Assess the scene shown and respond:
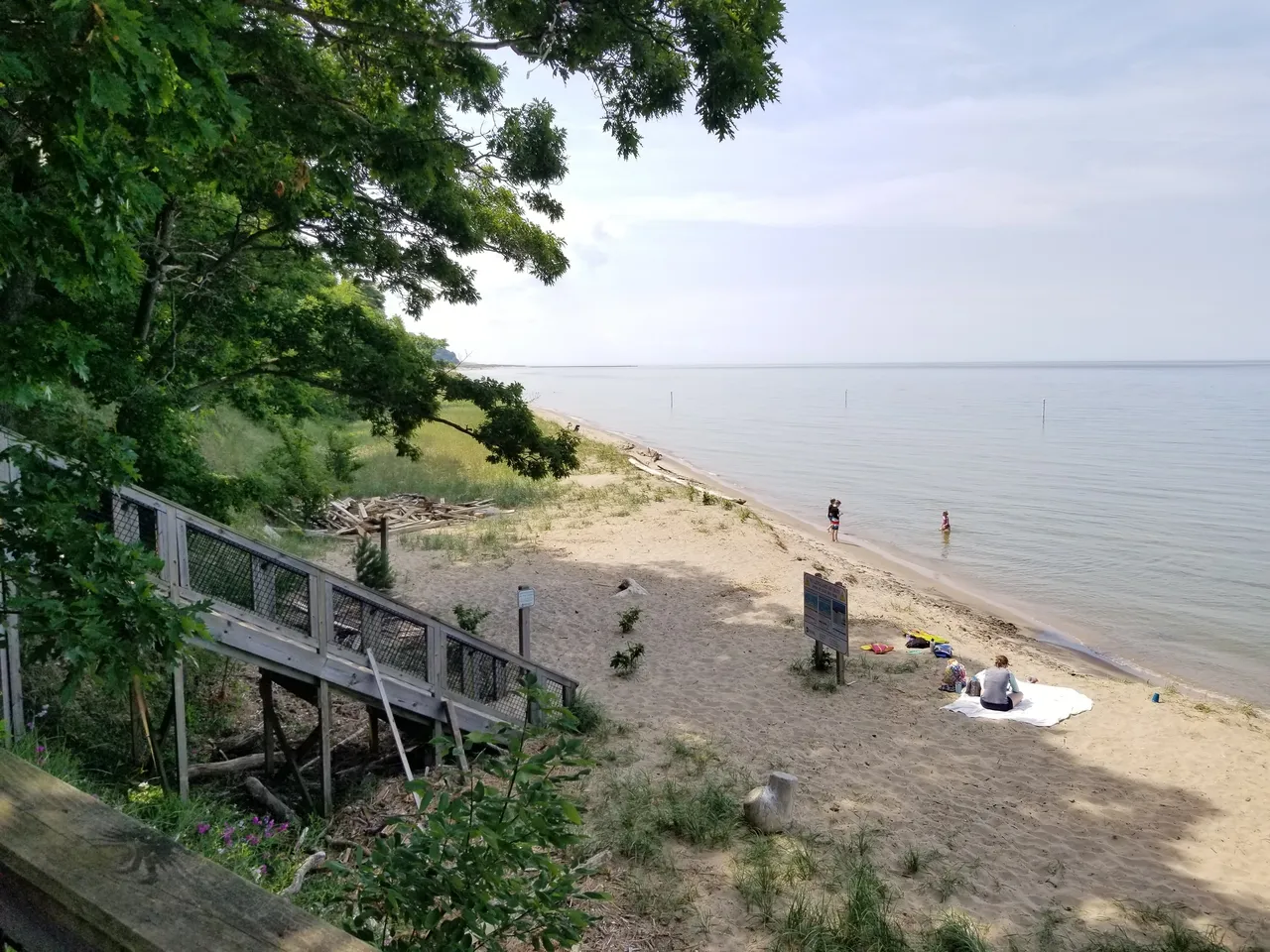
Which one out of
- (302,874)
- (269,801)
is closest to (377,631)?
(269,801)

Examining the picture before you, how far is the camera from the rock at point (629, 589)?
18.5m

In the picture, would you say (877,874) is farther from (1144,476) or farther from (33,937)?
(1144,476)

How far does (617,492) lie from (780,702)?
1977cm

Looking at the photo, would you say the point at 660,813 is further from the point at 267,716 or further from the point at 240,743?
the point at 240,743

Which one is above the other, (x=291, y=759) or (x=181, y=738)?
(x=181, y=738)

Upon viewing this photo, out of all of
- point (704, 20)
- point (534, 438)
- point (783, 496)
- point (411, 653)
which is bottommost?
point (783, 496)

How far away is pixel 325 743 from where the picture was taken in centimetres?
848

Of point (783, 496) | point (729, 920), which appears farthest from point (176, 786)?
point (783, 496)

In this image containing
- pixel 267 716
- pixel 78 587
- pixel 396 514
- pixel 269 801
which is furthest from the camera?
pixel 396 514

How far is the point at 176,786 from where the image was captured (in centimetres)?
805

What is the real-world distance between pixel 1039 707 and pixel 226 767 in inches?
416

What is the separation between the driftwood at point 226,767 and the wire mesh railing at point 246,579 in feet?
6.24

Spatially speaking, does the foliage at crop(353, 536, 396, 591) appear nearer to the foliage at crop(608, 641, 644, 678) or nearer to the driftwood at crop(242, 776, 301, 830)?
the foliage at crop(608, 641, 644, 678)

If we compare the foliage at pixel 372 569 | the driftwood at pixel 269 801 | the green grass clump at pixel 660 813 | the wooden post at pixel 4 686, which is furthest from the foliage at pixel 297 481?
the green grass clump at pixel 660 813
